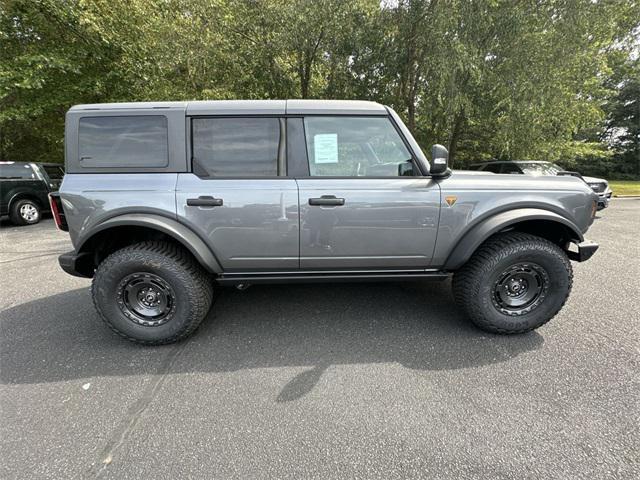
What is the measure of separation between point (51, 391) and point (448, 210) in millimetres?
3243

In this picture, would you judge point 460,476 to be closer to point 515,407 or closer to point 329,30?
point 515,407

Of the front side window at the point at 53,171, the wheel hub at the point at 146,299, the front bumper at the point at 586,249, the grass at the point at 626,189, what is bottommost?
the wheel hub at the point at 146,299

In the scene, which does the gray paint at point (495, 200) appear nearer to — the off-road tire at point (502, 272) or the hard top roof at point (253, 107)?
the off-road tire at point (502, 272)

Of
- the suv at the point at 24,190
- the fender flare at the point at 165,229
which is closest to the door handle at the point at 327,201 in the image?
the fender flare at the point at 165,229

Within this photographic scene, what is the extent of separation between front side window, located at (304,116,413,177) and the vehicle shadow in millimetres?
1414

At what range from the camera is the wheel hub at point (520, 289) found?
2678 millimetres

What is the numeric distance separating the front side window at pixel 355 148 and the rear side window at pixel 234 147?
1.10 feet

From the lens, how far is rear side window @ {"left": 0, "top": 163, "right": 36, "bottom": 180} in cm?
754

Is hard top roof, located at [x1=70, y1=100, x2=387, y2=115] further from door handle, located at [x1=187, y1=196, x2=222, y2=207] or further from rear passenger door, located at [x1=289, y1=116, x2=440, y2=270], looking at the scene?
door handle, located at [x1=187, y1=196, x2=222, y2=207]

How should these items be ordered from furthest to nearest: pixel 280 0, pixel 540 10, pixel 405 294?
pixel 280 0
pixel 540 10
pixel 405 294

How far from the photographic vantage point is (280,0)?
28.8 ft

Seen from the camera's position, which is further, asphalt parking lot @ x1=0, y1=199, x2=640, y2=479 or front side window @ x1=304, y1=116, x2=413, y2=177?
front side window @ x1=304, y1=116, x2=413, y2=177

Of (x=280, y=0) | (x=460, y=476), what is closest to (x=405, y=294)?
(x=460, y=476)

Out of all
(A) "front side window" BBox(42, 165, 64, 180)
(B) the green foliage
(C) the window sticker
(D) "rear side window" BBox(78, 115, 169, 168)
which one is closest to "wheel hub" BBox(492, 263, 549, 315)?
(C) the window sticker
